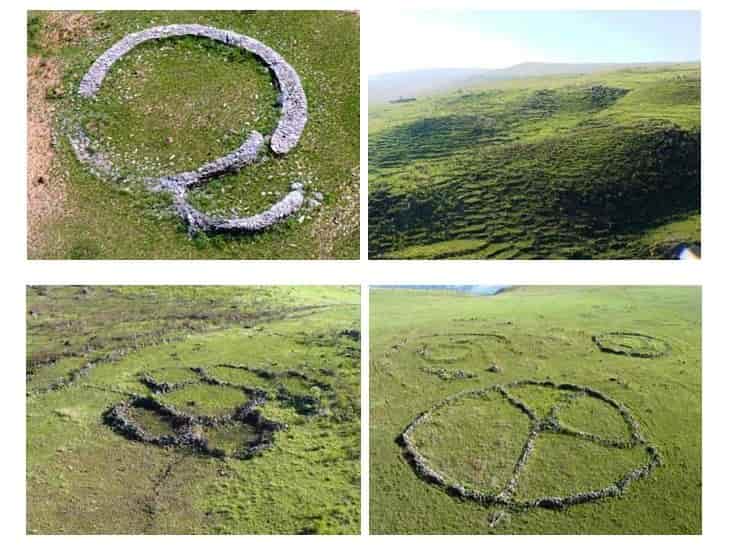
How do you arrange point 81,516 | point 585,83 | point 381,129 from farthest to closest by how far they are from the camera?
point 585,83 → point 381,129 → point 81,516

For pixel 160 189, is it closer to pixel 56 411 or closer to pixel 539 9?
pixel 56 411

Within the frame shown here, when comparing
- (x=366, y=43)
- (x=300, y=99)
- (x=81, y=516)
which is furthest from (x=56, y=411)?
(x=366, y=43)

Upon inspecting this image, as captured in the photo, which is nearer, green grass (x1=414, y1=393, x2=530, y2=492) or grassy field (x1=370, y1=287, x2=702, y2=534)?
grassy field (x1=370, y1=287, x2=702, y2=534)

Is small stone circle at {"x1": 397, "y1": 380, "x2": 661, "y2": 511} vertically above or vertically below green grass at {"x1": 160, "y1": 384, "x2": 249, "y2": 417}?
below

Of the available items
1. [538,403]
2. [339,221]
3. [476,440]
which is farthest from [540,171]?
[476,440]

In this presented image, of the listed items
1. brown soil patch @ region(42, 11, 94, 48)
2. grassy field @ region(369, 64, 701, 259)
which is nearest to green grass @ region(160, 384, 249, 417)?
grassy field @ region(369, 64, 701, 259)

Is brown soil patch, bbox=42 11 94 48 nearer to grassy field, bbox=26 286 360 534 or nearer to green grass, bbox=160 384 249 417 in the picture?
grassy field, bbox=26 286 360 534
